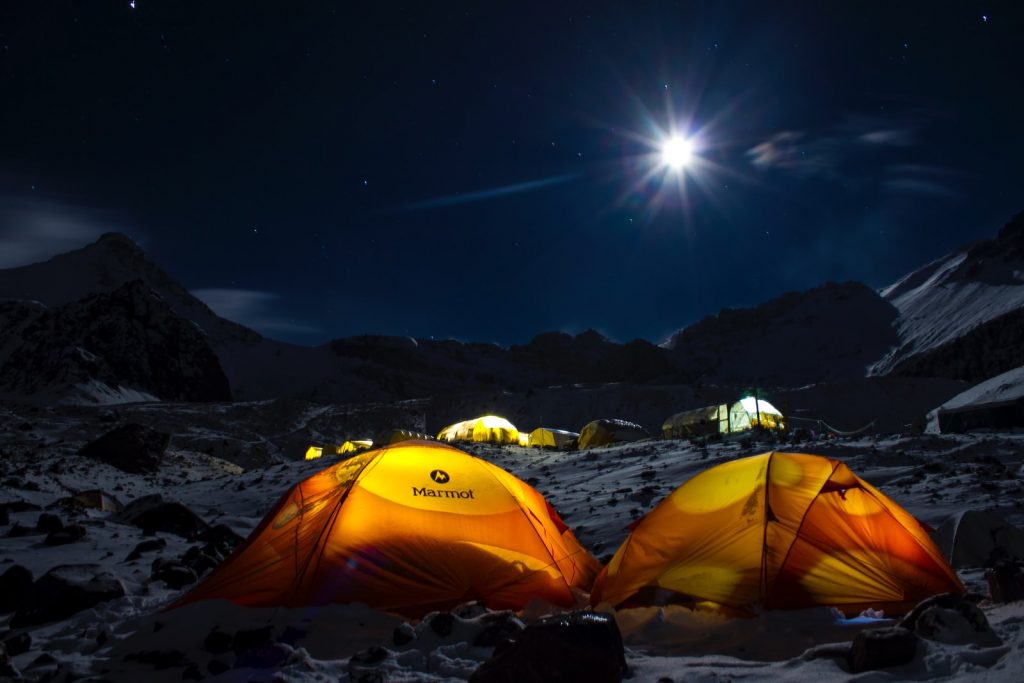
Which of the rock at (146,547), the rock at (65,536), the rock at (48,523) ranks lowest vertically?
the rock at (146,547)

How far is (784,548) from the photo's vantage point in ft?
19.7

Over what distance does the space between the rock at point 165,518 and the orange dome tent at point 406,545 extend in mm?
5217

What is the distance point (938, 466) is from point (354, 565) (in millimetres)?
11245

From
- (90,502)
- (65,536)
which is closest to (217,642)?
(65,536)

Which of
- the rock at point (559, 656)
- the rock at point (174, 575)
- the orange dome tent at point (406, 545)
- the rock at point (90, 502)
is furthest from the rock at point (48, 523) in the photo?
the rock at point (559, 656)

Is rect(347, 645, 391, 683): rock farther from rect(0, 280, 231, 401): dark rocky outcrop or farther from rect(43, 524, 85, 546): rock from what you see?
rect(0, 280, 231, 401): dark rocky outcrop

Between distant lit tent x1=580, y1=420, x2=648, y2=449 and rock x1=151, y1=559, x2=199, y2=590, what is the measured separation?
26981 mm

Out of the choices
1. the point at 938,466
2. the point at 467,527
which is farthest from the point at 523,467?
the point at 467,527

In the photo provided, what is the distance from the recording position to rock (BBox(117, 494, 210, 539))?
37.1 feet

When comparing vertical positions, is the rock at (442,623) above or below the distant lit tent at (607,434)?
below

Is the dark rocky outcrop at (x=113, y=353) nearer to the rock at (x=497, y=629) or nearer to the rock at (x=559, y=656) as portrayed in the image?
the rock at (x=497, y=629)

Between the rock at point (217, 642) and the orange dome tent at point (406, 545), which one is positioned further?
the orange dome tent at point (406, 545)

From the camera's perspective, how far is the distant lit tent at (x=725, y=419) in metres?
33.1

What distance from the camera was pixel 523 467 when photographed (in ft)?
69.9
